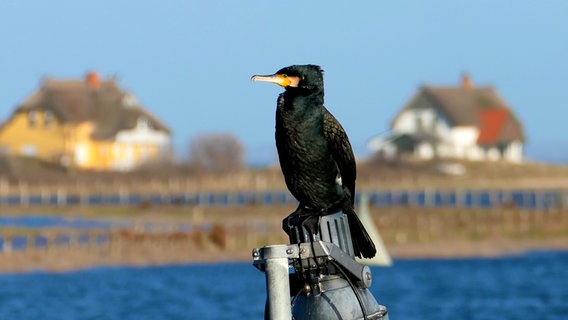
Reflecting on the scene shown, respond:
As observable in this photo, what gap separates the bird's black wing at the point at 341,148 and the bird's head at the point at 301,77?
28 centimetres

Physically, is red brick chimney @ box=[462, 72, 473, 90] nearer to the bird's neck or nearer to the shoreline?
the shoreline

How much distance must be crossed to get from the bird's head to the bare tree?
373 feet

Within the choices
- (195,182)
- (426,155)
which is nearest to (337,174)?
(195,182)

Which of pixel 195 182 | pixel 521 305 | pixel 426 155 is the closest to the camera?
pixel 521 305

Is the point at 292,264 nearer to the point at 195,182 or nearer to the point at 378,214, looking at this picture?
the point at 378,214

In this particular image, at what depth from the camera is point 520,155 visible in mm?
130875

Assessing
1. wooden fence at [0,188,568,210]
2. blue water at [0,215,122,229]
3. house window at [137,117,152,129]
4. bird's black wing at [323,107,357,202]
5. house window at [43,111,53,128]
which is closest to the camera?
bird's black wing at [323,107,357,202]

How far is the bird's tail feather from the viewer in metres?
6.14

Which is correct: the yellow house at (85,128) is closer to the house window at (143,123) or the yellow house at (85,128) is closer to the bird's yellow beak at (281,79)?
the house window at (143,123)

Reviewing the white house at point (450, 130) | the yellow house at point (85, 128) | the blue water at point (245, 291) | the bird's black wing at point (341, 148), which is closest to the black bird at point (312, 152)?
the bird's black wing at point (341, 148)

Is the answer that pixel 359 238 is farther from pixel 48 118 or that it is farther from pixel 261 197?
pixel 48 118

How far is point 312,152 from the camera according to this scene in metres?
6.25

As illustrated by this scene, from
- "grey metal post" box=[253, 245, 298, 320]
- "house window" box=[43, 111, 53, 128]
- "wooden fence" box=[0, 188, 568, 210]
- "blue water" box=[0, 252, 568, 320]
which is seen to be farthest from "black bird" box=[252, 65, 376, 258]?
"house window" box=[43, 111, 53, 128]

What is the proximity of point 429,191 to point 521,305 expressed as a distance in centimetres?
6722
